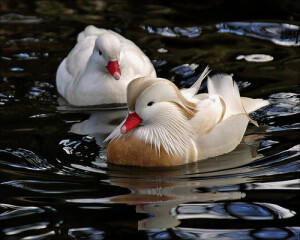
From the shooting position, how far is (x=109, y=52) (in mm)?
7773

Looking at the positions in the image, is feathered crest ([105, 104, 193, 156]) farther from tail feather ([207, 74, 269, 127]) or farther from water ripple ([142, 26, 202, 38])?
water ripple ([142, 26, 202, 38])

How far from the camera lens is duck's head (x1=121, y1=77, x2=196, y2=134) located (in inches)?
234

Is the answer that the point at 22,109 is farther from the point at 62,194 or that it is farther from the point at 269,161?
the point at 269,161

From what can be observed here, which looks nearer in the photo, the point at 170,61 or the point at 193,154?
the point at 193,154

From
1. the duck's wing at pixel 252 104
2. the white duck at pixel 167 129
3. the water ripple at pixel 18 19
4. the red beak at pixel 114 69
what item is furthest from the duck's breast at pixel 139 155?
the water ripple at pixel 18 19

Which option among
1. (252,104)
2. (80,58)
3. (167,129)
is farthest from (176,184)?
(80,58)

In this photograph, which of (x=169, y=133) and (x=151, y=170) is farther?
(x=169, y=133)

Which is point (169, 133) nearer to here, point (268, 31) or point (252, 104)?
point (252, 104)

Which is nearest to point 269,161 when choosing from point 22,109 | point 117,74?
point 117,74

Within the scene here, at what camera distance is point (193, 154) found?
6.17 metres

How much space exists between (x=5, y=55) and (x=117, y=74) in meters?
2.33

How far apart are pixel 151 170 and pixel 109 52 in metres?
→ 2.17

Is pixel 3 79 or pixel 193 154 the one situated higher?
pixel 3 79

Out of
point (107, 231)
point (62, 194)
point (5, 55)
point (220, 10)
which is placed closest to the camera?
point (107, 231)
